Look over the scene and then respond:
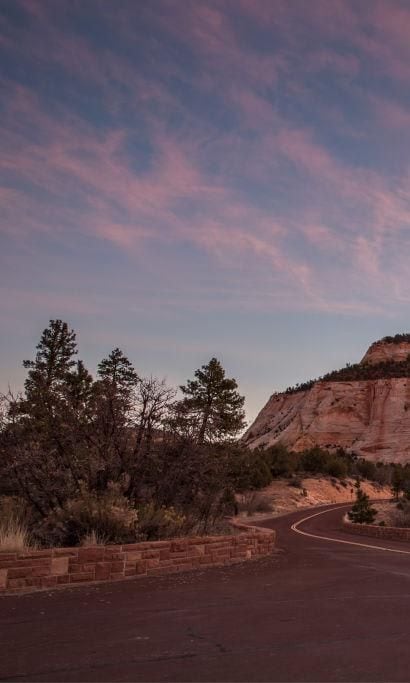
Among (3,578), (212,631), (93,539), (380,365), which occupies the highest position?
(380,365)

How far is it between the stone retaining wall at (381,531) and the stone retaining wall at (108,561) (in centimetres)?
1268

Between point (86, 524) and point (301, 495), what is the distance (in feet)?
145

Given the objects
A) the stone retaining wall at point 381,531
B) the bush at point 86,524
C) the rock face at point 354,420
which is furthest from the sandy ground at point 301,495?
the bush at point 86,524

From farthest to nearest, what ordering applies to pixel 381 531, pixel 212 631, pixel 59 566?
pixel 381 531, pixel 59 566, pixel 212 631

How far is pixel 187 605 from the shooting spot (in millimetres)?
7770

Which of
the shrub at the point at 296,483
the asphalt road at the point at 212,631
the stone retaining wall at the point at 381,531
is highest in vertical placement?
the shrub at the point at 296,483

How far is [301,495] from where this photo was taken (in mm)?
52656

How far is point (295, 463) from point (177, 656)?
57979 mm

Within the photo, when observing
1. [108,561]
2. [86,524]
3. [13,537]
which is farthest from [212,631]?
[86,524]

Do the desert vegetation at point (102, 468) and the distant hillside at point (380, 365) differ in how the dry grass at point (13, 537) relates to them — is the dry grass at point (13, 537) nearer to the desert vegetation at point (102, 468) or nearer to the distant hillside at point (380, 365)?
the desert vegetation at point (102, 468)

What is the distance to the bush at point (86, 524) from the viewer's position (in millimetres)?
10719

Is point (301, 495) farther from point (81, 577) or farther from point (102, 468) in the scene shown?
point (81, 577)

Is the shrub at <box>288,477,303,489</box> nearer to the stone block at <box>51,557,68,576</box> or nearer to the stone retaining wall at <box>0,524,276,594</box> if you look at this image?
the stone retaining wall at <box>0,524,276,594</box>

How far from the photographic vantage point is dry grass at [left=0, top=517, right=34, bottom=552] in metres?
9.20
